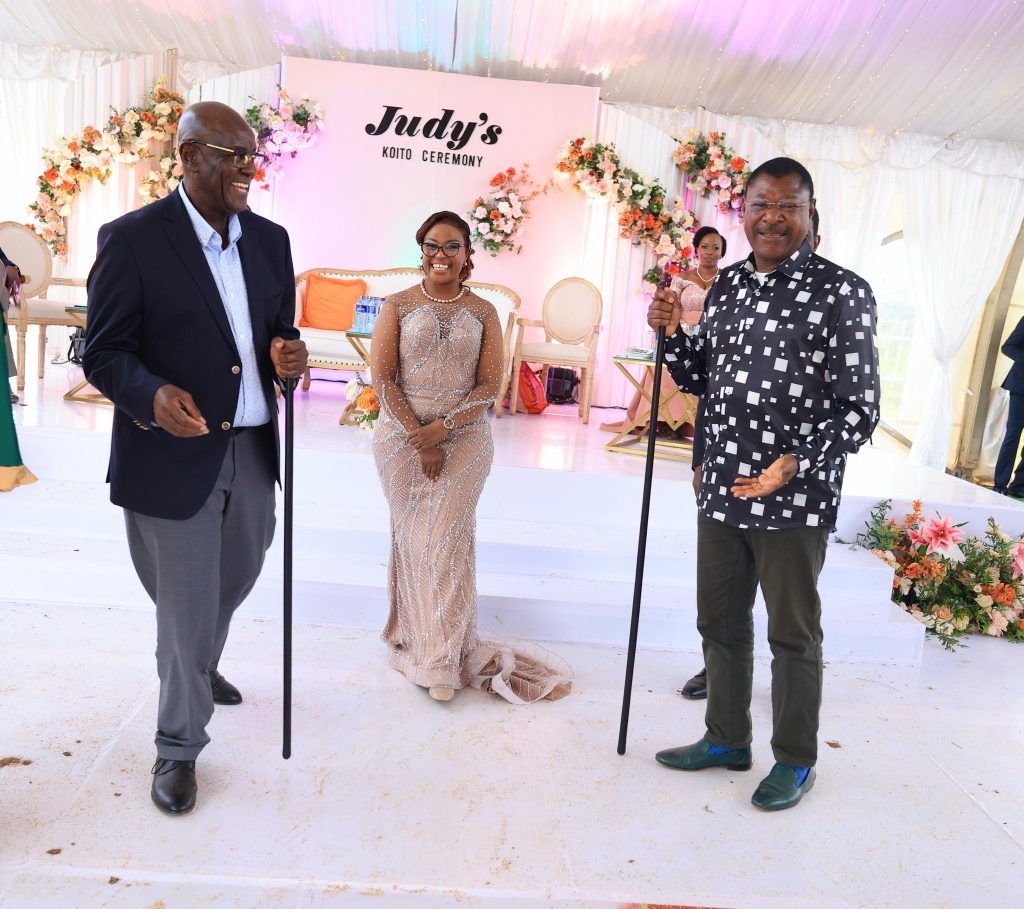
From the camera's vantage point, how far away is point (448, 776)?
121 inches

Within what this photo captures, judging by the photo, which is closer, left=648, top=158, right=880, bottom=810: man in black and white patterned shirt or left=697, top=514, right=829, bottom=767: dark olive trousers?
left=648, top=158, right=880, bottom=810: man in black and white patterned shirt

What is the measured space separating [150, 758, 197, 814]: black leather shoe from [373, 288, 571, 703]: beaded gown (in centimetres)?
108

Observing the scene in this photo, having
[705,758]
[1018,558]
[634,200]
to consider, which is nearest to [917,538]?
[1018,558]

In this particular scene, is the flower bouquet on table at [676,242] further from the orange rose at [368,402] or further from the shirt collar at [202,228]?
the shirt collar at [202,228]

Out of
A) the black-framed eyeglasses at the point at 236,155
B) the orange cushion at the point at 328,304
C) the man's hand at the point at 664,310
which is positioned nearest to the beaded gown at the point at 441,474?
the man's hand at the point at 664,310

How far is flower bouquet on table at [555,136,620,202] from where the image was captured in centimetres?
923

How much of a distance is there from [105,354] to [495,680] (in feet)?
6.53

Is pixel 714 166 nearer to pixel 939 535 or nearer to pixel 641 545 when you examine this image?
pixel 939 535

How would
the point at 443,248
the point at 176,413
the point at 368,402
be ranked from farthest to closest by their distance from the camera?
the point at 368,402, the point at 443,248, the point at 176,413

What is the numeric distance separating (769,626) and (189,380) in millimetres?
1926

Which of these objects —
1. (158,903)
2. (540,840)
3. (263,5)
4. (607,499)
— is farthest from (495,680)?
(263,5)

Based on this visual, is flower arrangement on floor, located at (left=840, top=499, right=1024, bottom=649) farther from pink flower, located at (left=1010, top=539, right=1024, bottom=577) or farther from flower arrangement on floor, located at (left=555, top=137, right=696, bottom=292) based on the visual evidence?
flower arrangement on floor, located at (left=555, top=137, right=696, bottom=292)

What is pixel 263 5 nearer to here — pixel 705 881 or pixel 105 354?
pixel 105 354

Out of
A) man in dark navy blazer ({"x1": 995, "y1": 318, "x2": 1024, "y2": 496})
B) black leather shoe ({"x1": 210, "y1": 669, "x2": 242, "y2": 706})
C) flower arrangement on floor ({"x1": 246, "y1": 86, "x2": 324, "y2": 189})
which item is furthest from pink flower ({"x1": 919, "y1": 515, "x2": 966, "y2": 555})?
flower arrangement on floor ({"x1": 246, "y1": 86, "x2": 324, "y2": 189})
